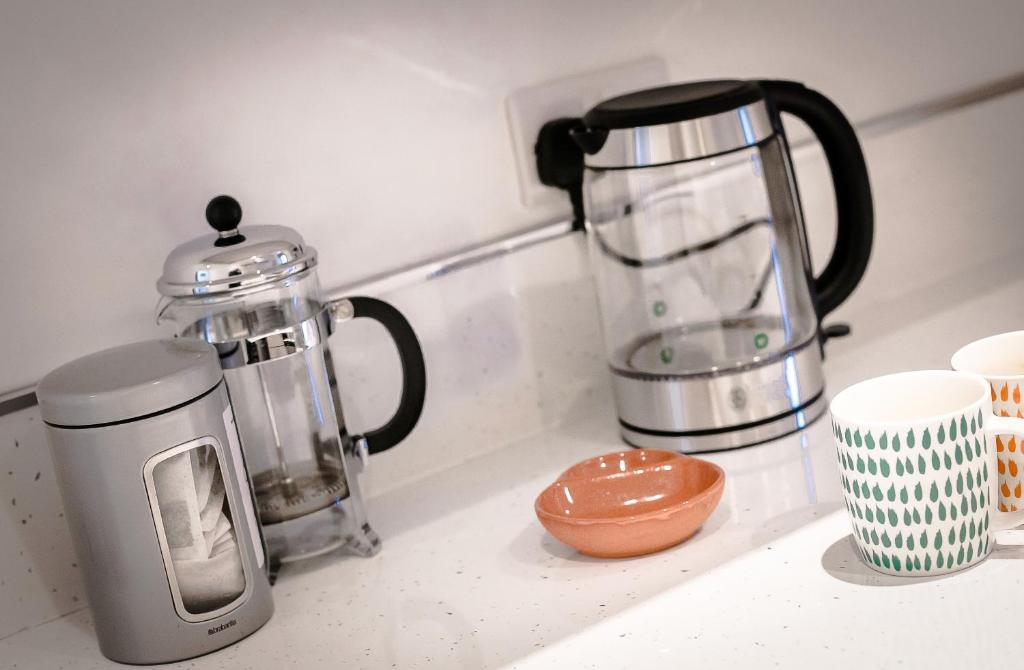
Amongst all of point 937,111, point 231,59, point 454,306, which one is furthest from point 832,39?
point 231,59

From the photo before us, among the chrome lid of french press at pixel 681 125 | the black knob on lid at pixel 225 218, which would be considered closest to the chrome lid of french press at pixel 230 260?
the black knob on lid at pixel 225 218

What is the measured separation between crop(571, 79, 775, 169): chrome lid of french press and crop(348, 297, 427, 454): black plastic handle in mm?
197

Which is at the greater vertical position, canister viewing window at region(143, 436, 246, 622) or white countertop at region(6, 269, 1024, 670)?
canister viewing window at region(143, 436, 246, 622)

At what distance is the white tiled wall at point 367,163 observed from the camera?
0.77 m

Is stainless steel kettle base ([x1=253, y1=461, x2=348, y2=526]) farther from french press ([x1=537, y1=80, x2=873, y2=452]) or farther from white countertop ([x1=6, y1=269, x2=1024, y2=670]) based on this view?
french press ([x1=537, y1=80, x2=873, y2=452])

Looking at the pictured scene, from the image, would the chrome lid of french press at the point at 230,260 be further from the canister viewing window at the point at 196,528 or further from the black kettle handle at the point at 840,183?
the black kettle handle at the point at 840,183

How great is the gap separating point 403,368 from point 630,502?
0.17m

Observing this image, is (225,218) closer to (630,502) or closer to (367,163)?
(367,163)

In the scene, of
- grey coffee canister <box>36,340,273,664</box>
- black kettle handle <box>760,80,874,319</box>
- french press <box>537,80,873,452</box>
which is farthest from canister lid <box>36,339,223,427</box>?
black kettle handle <box>760,80,874,319</box>

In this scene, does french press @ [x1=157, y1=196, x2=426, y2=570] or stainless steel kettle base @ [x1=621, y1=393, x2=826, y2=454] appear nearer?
french press @ [x1=157, y1=196, x2=426, y2=570]

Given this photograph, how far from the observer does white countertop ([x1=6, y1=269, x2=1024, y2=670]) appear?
1.95ft

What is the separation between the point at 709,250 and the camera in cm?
98

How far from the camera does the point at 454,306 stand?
93 cm

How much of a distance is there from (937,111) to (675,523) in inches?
25.5
